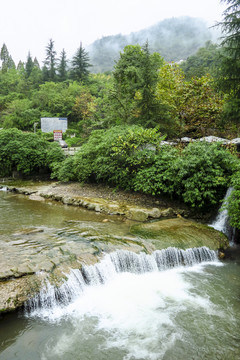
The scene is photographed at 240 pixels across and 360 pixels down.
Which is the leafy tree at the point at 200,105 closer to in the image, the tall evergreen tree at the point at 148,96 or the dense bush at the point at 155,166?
the tall evergreen tree at the point at 148,96

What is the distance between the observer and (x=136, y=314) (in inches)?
197

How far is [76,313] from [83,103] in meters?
33.6

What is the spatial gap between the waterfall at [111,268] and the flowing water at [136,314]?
0.02m

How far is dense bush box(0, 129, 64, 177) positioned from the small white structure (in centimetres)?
1339

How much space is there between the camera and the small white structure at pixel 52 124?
3197 centimetres

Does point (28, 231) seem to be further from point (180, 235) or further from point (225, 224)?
point (225, 224)

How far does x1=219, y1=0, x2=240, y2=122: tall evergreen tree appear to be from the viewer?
1151 cm

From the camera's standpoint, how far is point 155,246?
733cm

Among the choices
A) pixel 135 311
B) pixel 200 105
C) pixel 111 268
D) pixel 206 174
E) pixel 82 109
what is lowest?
pixel 135 311

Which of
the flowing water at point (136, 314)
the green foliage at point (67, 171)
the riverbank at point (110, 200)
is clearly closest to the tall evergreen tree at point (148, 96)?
the green foliage at point (67, 171)

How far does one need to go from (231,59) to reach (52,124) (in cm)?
2557

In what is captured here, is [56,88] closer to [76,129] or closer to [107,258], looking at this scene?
[76,129]

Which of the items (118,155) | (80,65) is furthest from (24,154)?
(80,65)

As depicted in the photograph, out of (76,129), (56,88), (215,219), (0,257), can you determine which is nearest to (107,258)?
(0,257)
